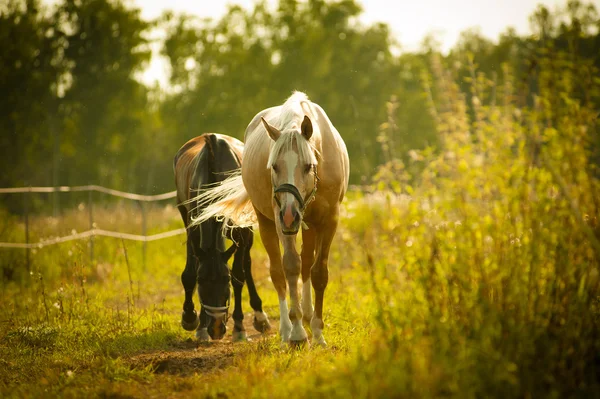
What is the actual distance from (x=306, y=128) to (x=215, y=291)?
1.96 m

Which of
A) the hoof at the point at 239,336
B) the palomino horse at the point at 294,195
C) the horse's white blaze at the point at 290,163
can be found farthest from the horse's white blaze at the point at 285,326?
the horse's white blaze at the point at 290,163

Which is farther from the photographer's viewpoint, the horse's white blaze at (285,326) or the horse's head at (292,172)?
the horse's white blaze at (285,326)

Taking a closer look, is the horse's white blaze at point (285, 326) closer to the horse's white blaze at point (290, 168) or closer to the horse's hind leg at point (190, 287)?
the horse's hind leg at point (190, 287)

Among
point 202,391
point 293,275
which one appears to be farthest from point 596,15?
point 202,391

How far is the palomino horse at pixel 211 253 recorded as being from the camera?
6324 mm

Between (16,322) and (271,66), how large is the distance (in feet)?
108

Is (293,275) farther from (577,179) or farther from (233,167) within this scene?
(577,179)

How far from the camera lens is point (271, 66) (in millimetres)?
38594

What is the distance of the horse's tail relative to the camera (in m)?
6.53

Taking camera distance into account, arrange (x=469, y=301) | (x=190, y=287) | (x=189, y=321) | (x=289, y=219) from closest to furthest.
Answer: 1. (x=469, y=301)
2. (x=289, y=219)
3. (x=189, y=321)
4. (x=190, y=287)

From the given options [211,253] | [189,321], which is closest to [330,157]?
[211,253]

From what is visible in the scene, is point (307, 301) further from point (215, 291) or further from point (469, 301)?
point (469, 301)

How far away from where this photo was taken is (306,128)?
210 inches

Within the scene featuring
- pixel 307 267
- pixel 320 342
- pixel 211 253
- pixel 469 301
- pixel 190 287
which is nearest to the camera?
pixel 469 301
